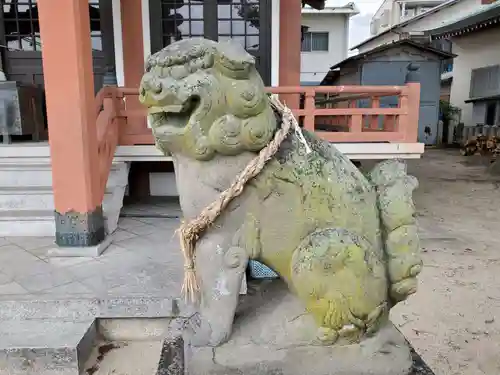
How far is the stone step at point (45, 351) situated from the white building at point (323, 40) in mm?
19249

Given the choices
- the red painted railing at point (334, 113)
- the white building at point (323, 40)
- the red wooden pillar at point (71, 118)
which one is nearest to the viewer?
the red wooden pillar at point (71, 118)

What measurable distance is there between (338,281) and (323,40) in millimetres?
21694

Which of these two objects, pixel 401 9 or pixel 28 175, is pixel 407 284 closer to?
pixel 28 175

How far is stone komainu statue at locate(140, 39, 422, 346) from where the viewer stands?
42.6 inches

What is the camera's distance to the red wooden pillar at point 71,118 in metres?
3.32

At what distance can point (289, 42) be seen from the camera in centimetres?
598

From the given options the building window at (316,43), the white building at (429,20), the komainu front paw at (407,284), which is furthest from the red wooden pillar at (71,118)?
the white building at (429,20)

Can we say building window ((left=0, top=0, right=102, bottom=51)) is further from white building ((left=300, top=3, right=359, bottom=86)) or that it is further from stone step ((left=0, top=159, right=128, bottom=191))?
white building ((left=300, top=3, right=359, bottom=86))

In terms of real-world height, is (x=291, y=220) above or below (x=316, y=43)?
below

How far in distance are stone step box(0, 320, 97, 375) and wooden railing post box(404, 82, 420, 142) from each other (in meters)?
3.88

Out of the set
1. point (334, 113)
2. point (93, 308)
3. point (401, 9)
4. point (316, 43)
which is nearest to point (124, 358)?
point (93, 308)

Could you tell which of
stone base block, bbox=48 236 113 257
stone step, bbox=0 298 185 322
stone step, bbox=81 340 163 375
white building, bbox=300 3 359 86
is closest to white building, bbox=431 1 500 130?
white building, bbox=300 3 359 86

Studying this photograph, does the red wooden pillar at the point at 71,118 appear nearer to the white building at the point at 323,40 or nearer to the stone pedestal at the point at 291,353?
the stone pedestal at the point at 291,353

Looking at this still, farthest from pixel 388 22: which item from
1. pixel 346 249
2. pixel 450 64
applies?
pixel 346 249
